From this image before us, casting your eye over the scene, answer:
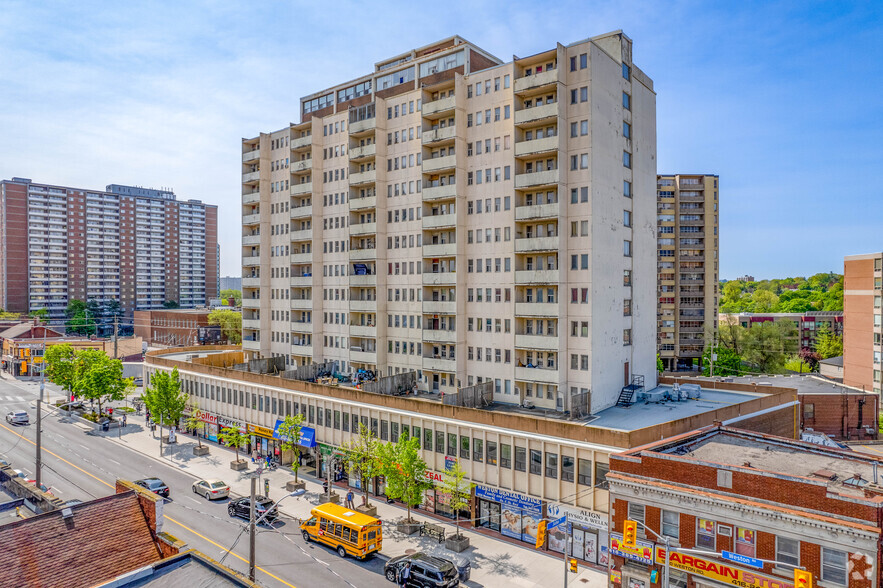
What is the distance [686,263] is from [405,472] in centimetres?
9646

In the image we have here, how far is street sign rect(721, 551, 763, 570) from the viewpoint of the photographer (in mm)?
24266

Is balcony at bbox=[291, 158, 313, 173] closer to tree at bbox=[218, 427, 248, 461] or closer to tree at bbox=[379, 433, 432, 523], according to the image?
tree at bbox=[218, 427, 248, 461]

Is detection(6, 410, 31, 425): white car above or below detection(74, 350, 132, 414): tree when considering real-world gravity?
below

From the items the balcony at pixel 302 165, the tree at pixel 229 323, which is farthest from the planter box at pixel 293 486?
the tree at pixel 229 323

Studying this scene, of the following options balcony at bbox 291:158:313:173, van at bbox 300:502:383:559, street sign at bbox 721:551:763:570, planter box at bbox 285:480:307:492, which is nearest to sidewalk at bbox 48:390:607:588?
planter box at bbox 285:480:307:492

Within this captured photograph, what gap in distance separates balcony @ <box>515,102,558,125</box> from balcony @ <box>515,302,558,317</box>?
1529 centimetres

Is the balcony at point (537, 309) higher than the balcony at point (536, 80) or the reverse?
the reverse

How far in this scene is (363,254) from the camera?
57.8m

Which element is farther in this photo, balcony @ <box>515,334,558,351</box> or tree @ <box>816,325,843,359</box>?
tree @ <box>816,325,843,359</box>

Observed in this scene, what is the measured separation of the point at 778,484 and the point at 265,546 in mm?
31185

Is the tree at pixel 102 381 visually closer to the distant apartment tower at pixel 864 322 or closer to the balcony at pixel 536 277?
the balcony at pixel 536 277

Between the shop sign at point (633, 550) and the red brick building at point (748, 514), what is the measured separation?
51mm

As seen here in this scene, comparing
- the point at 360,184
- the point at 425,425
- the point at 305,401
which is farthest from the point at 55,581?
the point at 360,184

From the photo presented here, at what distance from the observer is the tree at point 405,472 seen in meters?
38.5
